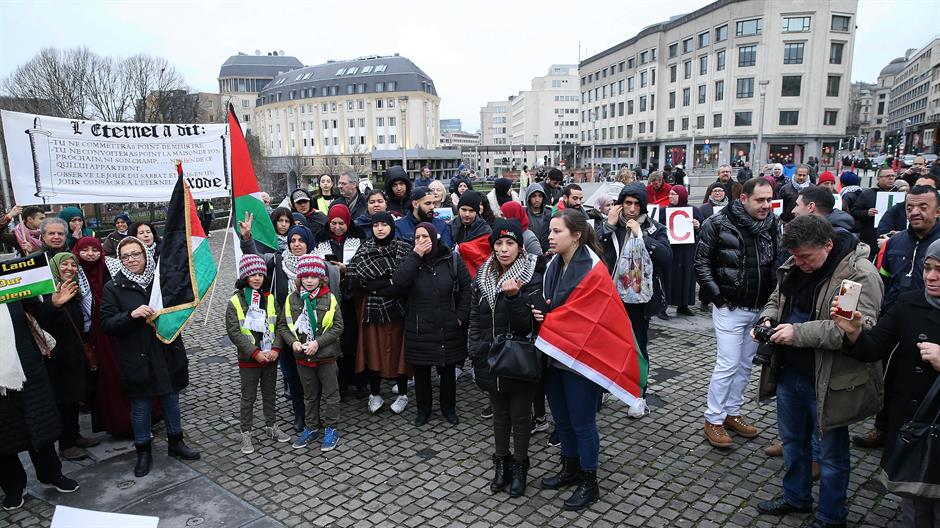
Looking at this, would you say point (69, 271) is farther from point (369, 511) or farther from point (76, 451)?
point (369, 511)

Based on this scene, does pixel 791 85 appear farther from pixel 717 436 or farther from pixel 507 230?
pixel 507 230

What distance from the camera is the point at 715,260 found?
5051mm

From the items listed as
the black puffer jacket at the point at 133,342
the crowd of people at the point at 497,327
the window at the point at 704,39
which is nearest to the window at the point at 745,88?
the window at the point at 704,39

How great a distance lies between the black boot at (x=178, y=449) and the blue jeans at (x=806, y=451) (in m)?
4.97

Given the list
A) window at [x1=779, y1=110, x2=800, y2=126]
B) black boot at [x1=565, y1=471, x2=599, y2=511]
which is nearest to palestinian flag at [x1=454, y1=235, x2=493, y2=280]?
black boot at [x1=565, y1=471, x2=599, y2=511]

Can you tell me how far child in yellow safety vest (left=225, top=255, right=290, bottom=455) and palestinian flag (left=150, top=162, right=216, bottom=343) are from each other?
34cm

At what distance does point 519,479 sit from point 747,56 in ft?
203

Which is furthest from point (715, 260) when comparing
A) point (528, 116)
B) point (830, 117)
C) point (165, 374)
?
point (528, 116)

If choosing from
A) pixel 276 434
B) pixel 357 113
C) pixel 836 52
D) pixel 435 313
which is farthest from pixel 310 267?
pixel 357 113

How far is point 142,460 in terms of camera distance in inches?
196

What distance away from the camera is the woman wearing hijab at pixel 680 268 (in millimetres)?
9047

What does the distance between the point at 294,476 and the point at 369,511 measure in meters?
0.93

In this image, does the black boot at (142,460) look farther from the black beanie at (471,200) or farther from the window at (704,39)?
the window at (704,39)

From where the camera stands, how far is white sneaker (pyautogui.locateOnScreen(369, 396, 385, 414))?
6.15 metres
